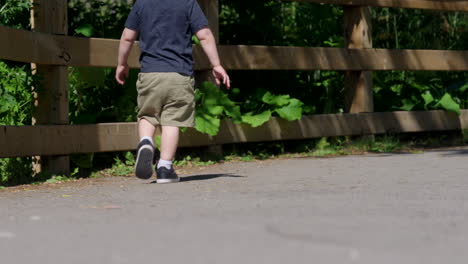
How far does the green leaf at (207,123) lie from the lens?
7.87m

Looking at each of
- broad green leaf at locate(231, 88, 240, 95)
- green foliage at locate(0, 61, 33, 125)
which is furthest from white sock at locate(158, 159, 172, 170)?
broad green leaf at locate(231, 88, 240, 95)

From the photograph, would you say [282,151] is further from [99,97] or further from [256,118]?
[99,97]

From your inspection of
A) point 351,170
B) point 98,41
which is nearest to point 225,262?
point 351,170

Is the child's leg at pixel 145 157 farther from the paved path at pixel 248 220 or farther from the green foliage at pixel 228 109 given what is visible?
A: the green foliage at pixel 228 109

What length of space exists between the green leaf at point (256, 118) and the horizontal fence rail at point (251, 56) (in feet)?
1.34

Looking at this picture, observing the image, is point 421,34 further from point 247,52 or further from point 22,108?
point 22,108

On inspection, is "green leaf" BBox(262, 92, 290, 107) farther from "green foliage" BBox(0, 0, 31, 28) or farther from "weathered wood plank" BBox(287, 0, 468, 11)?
"green foliage" BBox(0, 0, 31, 28)

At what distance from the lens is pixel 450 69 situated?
10.4 m

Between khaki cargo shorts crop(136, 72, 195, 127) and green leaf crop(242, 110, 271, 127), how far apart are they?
6.46 feet

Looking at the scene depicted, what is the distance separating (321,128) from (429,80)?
2313 millimetres

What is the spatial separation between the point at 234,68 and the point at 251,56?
0.24 meters

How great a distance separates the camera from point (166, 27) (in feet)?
21.1

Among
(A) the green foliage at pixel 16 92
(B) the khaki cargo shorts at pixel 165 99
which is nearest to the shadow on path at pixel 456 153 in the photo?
(B) the khaki cargo shorts at pixel 165 99

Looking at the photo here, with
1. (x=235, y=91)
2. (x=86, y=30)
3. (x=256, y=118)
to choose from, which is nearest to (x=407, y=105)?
(x=235, y=91)
